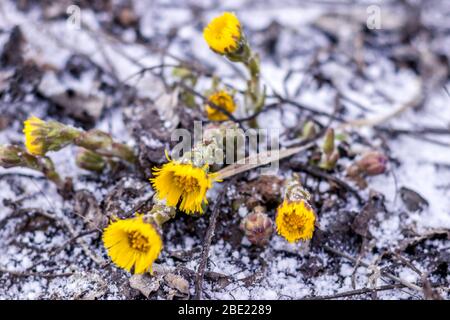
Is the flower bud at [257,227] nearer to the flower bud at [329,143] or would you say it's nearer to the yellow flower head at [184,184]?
the yellow flower head at [184,184]

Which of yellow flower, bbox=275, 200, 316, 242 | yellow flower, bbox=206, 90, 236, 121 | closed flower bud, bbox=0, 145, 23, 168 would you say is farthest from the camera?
yellow flower, bbox=206, 90, 236, 121

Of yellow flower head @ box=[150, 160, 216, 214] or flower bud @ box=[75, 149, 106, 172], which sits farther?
flower bud @ box=[75, 149, 106, 172]

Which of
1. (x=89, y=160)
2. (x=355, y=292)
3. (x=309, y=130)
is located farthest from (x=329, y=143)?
(x=89, y=160)

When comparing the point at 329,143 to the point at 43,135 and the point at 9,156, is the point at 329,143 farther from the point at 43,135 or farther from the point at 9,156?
the point at 9,156

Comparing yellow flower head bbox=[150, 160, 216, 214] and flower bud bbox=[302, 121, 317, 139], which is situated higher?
flower bud bbox=[302, 121, 317, 139]

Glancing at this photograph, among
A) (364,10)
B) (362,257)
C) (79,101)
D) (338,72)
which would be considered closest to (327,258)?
(362,257)

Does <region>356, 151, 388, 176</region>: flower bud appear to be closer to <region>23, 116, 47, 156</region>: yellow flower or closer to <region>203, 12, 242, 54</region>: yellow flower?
<region>203, 12, 242, 54</region>: yellow flower

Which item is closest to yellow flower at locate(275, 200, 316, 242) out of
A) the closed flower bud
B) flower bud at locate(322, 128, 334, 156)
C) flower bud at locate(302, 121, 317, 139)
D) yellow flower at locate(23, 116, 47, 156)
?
flower bud at locate(322, 128, 334, 156)

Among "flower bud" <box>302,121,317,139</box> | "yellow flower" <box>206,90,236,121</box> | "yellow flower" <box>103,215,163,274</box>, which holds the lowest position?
"yellow flower" <box>103,215,163,274</box>
